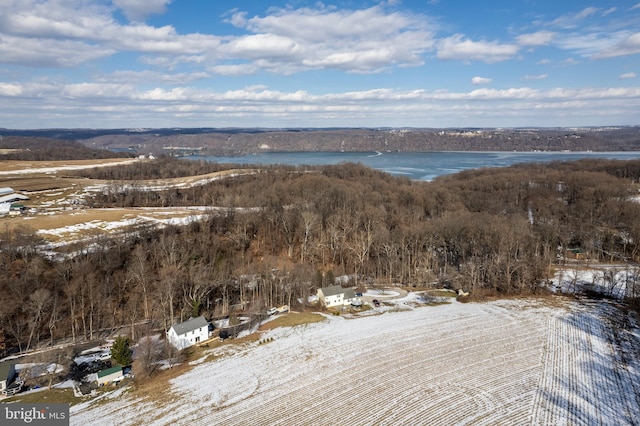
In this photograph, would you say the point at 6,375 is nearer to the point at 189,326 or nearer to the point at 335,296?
the point at 189,326

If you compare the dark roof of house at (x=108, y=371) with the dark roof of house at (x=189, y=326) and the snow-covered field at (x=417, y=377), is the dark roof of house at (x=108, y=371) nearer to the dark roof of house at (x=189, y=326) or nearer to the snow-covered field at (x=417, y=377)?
the snow-covered field at (x=417, y=377)

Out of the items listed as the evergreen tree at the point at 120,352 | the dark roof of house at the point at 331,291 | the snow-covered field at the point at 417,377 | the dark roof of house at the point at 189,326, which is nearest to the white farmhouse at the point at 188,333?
the dark roof of house at the point at 189,326

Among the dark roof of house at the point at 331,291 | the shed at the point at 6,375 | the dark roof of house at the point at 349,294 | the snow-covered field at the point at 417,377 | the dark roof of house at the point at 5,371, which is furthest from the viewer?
the dark roof of house at the point at 349,294

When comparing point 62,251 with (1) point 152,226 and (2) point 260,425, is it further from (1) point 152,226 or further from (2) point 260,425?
(2) point 260,425

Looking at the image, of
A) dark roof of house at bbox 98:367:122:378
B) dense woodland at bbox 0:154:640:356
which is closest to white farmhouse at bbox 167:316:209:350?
dense woodland at bbox 0:154:640:356

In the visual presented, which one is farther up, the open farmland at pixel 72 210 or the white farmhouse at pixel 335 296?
the open farmland at pixel 72 210

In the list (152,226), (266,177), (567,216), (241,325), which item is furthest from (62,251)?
(567,216)

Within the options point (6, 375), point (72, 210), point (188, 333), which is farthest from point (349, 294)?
point (72, 210)
